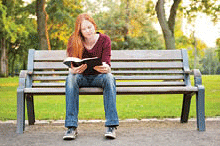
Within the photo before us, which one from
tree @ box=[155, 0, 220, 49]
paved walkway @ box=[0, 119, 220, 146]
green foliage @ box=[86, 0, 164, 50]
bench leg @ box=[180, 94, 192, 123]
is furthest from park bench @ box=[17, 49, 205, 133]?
green foliage @ box=[86, 0, 164, 50]

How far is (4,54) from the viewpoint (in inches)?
1361

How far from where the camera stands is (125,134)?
393 cm

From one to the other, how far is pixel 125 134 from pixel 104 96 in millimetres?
540

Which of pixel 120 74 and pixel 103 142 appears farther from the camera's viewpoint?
pixel 120 74

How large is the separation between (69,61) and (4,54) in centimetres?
3259

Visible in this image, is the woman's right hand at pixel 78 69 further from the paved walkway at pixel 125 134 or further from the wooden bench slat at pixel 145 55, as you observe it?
the wooden bench slat at pixel 145 55

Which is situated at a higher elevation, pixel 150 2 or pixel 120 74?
pixel 150 2

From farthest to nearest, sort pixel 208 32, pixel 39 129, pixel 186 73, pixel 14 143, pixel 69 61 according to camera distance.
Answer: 1. pixel 208 32
2. pixel 186 73
3. pixel 39 129
4. pixel 69 61
5. pixel 14 143

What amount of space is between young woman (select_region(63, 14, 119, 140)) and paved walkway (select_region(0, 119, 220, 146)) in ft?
0.59

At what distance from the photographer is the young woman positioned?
12.1 ft

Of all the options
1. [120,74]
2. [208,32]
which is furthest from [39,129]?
[208,32]

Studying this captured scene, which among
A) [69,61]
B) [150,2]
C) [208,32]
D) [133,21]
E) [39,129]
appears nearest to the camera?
[69,61]

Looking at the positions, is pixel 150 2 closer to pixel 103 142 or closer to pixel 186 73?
pixel 186 73

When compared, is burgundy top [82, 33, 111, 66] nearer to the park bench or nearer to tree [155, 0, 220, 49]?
the park bench
